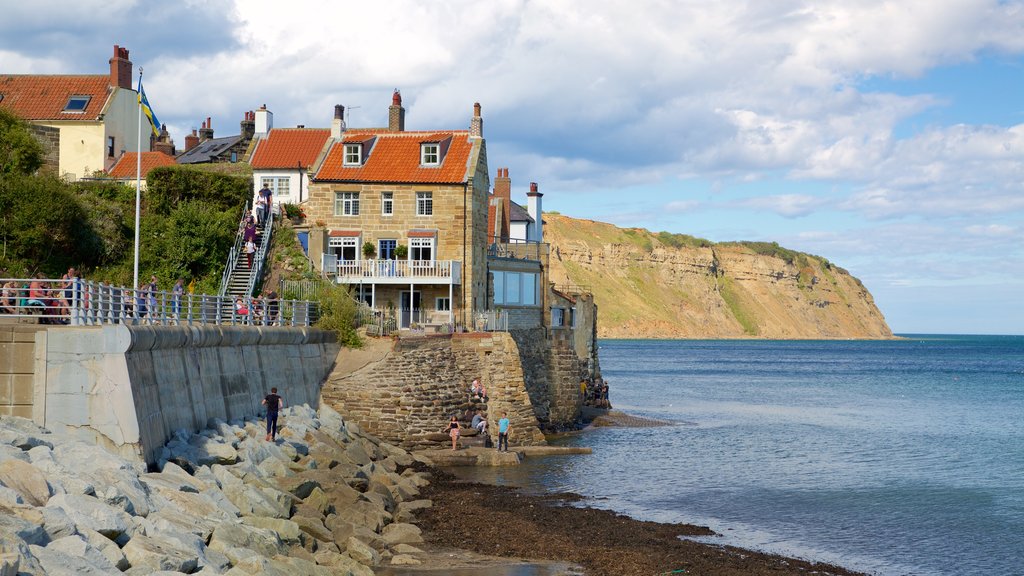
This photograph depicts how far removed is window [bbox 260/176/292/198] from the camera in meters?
47.1

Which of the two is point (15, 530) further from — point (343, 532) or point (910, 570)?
point (910, 570)

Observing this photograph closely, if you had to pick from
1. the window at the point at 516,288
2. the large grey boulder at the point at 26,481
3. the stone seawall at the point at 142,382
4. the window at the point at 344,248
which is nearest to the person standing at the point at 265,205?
the window at the point at 344,248

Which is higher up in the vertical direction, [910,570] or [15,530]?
[15,530]

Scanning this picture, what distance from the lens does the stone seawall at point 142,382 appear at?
1855cm

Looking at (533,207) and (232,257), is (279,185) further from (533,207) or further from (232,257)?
(533,207)

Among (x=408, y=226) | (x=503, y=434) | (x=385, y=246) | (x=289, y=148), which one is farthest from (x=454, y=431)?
(x=289, y=148)

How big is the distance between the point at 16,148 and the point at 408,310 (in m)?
16.2

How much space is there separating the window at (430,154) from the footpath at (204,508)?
17.9 meters

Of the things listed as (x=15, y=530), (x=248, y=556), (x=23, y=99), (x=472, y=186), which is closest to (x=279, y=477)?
(x=248, y=556)

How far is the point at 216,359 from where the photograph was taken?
84.2ft

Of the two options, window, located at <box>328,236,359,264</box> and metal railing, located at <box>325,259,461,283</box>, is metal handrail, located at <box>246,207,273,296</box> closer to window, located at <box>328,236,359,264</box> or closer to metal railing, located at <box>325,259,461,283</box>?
window, located at <box>328,236,359,264</box>

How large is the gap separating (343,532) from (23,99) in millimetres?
40359

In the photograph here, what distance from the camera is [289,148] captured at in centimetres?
4819

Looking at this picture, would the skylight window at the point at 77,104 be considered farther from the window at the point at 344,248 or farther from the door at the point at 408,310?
the door at the point at 408,310
